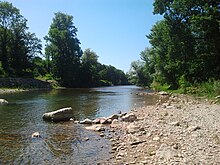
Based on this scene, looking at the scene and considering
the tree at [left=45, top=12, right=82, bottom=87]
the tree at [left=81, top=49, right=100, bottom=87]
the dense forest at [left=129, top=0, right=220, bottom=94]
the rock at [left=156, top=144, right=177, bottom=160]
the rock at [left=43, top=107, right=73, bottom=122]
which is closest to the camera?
the rock at [left=156, top=144, right=177, bottom=160]

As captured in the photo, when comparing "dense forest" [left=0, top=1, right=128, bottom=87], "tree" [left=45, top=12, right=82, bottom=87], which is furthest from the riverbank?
"tree" [left=45, top=12, right=82, bottom=87]

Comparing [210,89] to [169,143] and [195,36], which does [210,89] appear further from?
[169,143]

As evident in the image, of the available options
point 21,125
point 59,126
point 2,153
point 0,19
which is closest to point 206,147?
point 2,153

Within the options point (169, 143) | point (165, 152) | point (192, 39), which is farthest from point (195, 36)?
point (165, 152)

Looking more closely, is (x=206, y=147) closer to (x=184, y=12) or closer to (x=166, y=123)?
(x=166, y=123)

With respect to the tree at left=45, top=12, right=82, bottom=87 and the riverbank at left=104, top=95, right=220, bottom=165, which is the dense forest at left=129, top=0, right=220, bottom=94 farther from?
the tree at left=45, top=12, right=82, bottom=87

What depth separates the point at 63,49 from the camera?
263 ft

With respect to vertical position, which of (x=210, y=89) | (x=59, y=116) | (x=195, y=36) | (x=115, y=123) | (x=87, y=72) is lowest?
(x=115, y=123)

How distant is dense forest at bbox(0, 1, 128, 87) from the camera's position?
68.9 metres

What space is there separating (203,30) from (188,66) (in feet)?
17.8

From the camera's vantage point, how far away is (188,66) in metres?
36.3

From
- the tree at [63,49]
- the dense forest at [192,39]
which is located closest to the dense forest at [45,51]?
the tree at [63,49]

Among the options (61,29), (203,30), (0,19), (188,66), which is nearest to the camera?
(203,30)

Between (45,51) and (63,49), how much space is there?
666 centimetres
